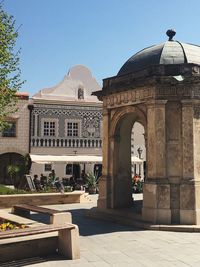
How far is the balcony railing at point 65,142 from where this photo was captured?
28375 mm

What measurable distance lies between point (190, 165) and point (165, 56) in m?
3.51

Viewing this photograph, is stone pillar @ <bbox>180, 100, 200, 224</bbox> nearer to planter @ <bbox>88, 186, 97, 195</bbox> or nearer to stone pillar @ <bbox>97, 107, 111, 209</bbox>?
stone pillar @ <bbox>97, 107, 111, 209</bbox>

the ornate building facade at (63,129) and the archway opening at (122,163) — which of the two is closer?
the archway opening at (122,163)

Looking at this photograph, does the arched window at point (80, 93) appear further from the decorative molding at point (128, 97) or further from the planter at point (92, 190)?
the decorative molding at point (128, 97)

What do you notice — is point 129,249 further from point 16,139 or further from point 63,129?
point 63,129

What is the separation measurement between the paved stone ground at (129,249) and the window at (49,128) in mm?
18768

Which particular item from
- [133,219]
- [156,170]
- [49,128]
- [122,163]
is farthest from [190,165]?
[49,128]

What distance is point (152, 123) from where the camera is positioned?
10.5m

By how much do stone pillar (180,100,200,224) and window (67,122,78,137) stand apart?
1948 centimetres

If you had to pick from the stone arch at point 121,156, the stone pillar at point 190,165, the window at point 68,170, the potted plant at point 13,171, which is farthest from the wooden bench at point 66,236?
the window at point 68,170

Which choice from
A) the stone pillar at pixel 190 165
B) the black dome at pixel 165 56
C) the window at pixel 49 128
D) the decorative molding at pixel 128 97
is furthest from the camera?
the window at pixel 49 128

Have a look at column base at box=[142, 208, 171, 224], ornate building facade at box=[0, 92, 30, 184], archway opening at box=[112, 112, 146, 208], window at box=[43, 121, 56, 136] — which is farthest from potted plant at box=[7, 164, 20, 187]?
column base at box=[142, 208, 171, 224]

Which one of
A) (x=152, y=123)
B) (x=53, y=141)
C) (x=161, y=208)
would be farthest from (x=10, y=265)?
(x=53, y=141)

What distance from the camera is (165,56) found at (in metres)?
11.2
